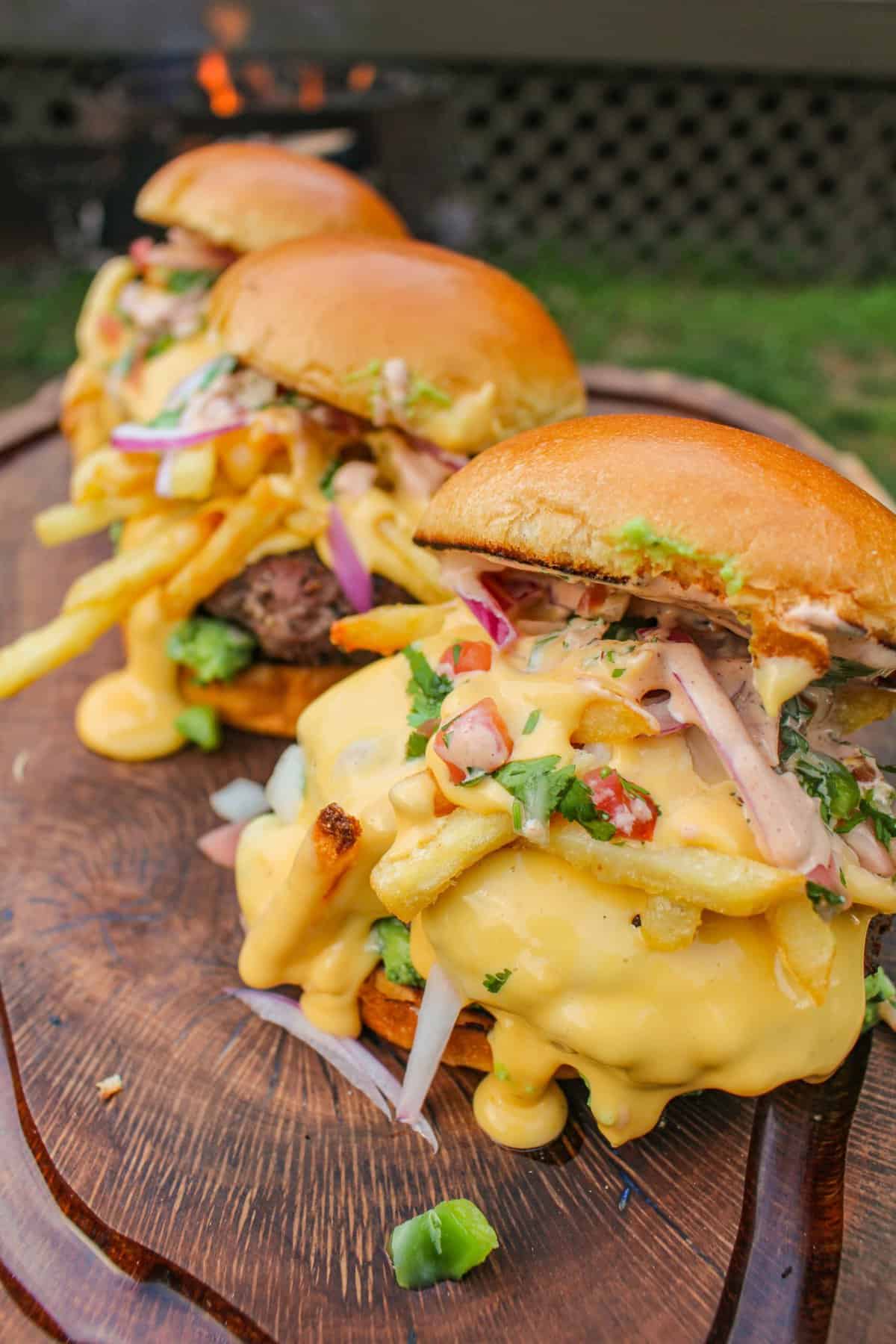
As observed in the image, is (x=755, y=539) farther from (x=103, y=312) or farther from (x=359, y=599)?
(x=103, y=312)

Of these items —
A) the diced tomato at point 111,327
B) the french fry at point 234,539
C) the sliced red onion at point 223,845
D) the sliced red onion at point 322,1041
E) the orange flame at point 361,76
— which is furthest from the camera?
the orange flame at point 361,76

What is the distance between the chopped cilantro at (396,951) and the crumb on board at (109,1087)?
0.66m

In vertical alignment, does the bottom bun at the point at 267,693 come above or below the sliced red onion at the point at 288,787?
below

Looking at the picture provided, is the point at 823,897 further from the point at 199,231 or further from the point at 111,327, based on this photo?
the point at 111,327

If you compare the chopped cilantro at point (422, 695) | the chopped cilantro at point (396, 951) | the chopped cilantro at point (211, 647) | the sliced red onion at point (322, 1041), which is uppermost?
the chopped cilantro at point (422, 695)

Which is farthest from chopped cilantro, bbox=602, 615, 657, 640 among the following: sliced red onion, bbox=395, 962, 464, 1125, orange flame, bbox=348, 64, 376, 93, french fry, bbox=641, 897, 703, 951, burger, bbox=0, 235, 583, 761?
orange flame, bbox=348, 64, 376, 93

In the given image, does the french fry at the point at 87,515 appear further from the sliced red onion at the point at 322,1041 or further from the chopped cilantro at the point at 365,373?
the sliced red onion at the point at 322,1041

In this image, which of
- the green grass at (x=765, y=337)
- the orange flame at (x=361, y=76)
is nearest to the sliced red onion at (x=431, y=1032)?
the green grass at (x=765, y=337)

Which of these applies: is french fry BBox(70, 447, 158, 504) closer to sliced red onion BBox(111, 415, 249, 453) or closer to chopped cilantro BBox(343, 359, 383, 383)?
sliced red onion BBox(111, 415, 249, 453)

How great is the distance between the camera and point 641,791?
7.39 ft

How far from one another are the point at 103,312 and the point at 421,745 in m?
3.44

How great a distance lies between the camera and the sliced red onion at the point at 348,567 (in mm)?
3420

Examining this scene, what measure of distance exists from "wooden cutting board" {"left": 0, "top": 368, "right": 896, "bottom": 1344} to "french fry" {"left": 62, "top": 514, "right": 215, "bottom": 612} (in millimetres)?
924

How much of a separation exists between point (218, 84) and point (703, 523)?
746 centimetres
